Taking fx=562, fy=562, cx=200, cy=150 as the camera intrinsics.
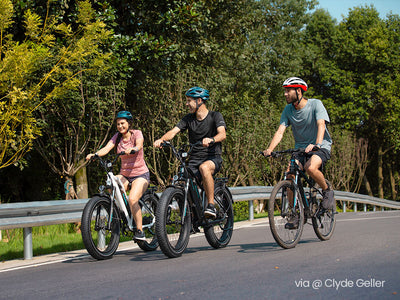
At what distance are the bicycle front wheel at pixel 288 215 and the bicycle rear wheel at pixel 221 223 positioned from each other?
2.88 ft

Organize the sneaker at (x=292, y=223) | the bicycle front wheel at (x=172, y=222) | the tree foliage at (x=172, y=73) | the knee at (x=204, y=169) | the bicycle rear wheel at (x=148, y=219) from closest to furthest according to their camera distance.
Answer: the bicycle front wheel at (x=172, y=222), the sneaker at (x=292, y=223), the knee at (x=204, y=169), the bicycle rear wheel at (x=148, y=219), the tree foliage at (x=172, y=73)

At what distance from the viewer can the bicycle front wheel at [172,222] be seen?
20.6 feet

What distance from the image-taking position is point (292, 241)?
7.00 metres

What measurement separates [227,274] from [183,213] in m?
1.73

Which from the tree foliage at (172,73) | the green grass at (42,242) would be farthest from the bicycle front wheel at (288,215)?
the tree foliage at (172,73)

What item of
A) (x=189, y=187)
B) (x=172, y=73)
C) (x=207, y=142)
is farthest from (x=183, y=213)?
(x=172, y=73)

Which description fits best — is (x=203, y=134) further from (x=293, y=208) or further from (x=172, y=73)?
(x=172, y=73)

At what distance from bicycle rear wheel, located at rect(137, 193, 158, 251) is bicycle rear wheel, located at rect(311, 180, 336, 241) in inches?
84.9

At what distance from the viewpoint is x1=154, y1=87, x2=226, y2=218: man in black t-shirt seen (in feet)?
23.4

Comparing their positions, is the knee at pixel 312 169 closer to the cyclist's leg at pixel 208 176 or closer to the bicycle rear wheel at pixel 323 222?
the bicycle rear wheel at pixel 323 222

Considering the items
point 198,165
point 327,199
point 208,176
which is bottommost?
point 327,199

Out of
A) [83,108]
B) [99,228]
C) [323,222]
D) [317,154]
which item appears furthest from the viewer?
[83,108]

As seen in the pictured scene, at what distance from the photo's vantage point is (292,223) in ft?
22.9

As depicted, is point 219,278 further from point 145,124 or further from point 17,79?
point 145,124
